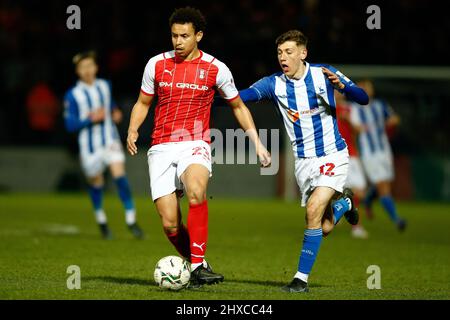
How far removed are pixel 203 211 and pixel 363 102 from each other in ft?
5.49

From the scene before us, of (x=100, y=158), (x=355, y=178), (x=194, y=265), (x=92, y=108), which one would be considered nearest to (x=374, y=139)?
(x=355, y=178)

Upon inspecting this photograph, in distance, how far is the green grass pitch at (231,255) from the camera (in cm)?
713

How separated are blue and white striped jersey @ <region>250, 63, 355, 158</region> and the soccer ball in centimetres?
149

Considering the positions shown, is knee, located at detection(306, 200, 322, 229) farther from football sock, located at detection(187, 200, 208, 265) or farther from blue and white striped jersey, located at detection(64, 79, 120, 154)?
blue and white striped jersey, located at detection(64, 79, 120, 154)

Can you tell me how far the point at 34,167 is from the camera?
800 inches

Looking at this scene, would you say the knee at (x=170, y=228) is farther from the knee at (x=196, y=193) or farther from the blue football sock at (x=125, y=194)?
the blue football sock at (x=125, y=194)

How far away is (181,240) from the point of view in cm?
765

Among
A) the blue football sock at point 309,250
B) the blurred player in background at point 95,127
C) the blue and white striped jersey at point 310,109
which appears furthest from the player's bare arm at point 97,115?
the blue football sock at point 309,250

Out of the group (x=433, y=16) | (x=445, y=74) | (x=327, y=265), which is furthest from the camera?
(x=433, y=16)

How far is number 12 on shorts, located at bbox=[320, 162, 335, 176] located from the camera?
24.7 feet

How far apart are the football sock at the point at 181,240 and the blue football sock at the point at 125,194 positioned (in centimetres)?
454

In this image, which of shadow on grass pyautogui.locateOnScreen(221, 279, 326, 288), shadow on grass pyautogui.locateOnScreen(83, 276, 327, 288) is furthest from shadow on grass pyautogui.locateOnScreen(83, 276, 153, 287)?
shadow on grass pyautogui.locateOnScreen(221, 279, 326, 288)
